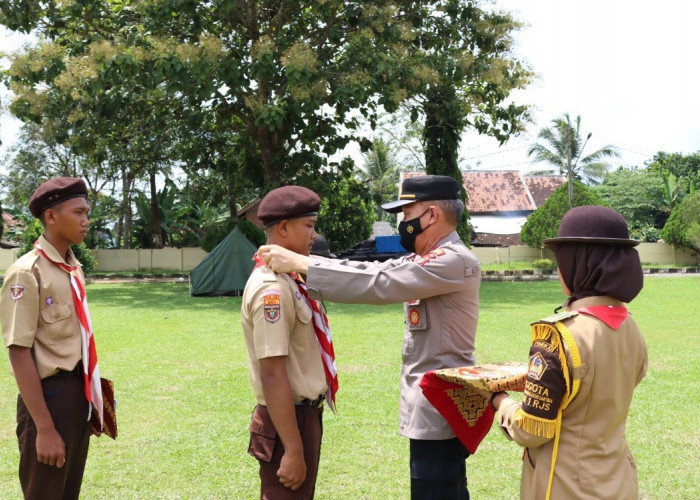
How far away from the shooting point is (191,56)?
17812 millimetres

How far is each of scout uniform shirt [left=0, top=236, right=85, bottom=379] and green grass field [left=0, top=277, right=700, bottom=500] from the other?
6.43 feet

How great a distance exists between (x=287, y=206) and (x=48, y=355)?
1.19 m

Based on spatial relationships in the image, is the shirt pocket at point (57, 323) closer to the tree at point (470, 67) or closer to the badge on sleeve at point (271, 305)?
the badge on sleeve at point (271, 305)

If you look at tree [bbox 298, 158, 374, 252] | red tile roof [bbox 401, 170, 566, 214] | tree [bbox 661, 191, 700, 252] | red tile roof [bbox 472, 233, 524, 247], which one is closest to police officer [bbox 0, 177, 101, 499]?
tree [bbox 298, 158, 374, 252]

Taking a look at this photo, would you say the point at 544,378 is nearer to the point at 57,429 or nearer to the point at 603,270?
the point at 603,270

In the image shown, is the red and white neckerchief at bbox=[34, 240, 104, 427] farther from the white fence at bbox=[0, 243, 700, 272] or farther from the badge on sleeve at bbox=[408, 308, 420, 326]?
the white fence at bbox=[0, 243, 700, 272]

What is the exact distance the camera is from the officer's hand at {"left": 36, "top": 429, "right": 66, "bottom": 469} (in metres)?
2.90

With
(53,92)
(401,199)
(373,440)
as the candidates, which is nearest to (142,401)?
(373,440)

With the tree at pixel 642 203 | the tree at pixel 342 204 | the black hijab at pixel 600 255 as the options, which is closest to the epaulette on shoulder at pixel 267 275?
the black hijab at pixel 600 255

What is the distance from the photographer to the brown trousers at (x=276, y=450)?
8.93ft

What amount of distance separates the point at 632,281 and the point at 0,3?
66.5ft

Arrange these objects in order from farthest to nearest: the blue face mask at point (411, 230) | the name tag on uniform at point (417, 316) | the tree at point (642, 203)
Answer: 1. the tree at point (642, 203)
2. the blue face mask at point (411, 230)
3. the name tag on uniform at point (417, 316)

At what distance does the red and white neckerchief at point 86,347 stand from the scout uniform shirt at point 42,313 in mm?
17

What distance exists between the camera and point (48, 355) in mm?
3014
